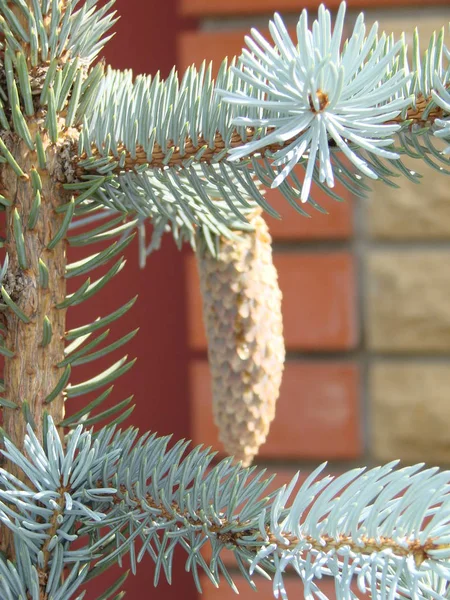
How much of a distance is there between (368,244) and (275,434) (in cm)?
15

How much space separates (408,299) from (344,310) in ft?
0.15

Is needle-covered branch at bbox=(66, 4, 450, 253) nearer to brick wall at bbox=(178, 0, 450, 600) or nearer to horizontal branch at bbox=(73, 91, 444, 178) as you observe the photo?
horizontal branch at bbox=(73, 91, 444, 178)

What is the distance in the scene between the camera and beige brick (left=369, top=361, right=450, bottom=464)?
1.65 feet

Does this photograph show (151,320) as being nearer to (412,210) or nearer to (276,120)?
(412,210)

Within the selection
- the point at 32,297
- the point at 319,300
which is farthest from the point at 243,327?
the point at 319,300

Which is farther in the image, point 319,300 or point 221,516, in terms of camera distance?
point 319,300

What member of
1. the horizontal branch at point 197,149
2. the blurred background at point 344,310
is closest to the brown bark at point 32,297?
the horizontal branch at point 197,149

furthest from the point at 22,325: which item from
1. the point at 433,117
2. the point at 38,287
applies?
the point at 433,117

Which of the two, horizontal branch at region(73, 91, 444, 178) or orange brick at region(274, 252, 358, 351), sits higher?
horizontal branch at region(73, 91, 444, 178)

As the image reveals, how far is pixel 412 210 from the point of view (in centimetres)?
50

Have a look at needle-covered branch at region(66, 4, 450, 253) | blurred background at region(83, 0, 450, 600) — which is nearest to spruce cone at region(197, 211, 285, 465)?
needle-covered branch at region(66, 4, 450, 253)

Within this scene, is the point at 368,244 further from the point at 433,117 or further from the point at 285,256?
the point at 433,117

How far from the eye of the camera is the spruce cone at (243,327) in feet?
0.73

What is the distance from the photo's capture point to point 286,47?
0.14 m
